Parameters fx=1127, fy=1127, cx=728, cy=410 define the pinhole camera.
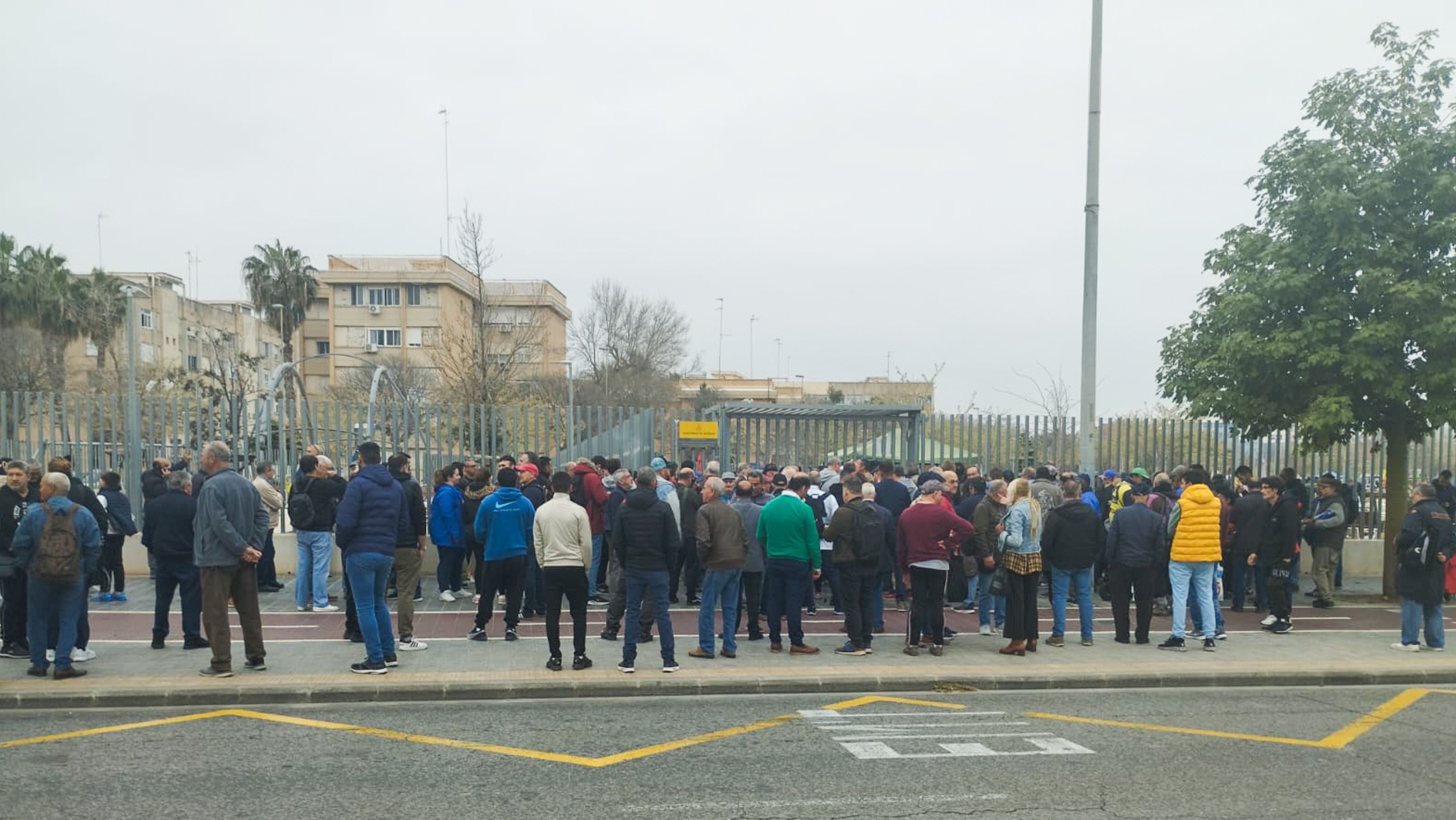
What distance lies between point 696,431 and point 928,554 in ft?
27.6

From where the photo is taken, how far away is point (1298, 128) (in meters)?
15.2

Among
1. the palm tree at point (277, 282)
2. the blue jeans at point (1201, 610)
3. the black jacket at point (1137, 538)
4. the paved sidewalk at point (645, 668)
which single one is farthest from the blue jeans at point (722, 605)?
the palm tree at point (277, 282)

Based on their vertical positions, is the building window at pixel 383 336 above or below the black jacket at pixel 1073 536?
above

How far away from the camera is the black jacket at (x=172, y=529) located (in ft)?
36.6

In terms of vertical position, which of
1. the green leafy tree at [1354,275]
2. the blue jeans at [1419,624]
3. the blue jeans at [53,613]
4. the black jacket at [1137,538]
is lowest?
the blue jeans at [1419,624]

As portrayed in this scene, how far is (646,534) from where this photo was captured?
10.4 metres

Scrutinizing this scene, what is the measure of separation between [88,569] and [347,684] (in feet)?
8.98

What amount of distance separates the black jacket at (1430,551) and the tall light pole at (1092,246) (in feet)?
14.1

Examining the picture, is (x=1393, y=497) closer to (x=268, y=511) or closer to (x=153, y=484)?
(x=268, y=511)

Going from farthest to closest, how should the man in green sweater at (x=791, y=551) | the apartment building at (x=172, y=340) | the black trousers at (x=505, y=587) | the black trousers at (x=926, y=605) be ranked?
the apartment building at (x=172, y=340) < the black trousers at (x=505, y=587) < the black trousers at (x=926, y=605) < the man in green sweater at (x=791, y=551)

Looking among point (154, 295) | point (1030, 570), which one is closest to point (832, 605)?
point (1030, 570)

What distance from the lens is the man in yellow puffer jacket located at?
471 inches

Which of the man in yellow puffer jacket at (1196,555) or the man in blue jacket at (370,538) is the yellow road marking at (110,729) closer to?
the man in blue jacket at (370,538)

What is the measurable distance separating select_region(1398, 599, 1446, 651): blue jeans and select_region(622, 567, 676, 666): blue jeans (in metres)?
7.99
